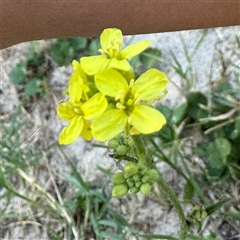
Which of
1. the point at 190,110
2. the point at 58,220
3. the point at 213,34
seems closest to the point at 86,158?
the point at 58,220

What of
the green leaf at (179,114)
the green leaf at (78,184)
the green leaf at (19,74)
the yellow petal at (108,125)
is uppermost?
the yellow petal at (108,125)

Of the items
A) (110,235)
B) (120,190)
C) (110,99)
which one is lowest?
(110,235)

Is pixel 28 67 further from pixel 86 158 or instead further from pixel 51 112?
pixel 86 158

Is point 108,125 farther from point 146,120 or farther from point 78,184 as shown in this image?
point 78,184

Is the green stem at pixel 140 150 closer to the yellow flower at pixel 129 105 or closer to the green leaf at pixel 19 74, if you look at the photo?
the yellow flower at pixel 129 105

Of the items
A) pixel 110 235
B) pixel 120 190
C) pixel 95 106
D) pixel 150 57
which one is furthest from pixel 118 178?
pixel 150 57

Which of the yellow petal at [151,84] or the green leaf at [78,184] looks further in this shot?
the green leaf at [78,184]

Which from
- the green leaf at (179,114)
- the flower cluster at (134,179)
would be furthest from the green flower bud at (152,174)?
the green leaf at (179,114)
